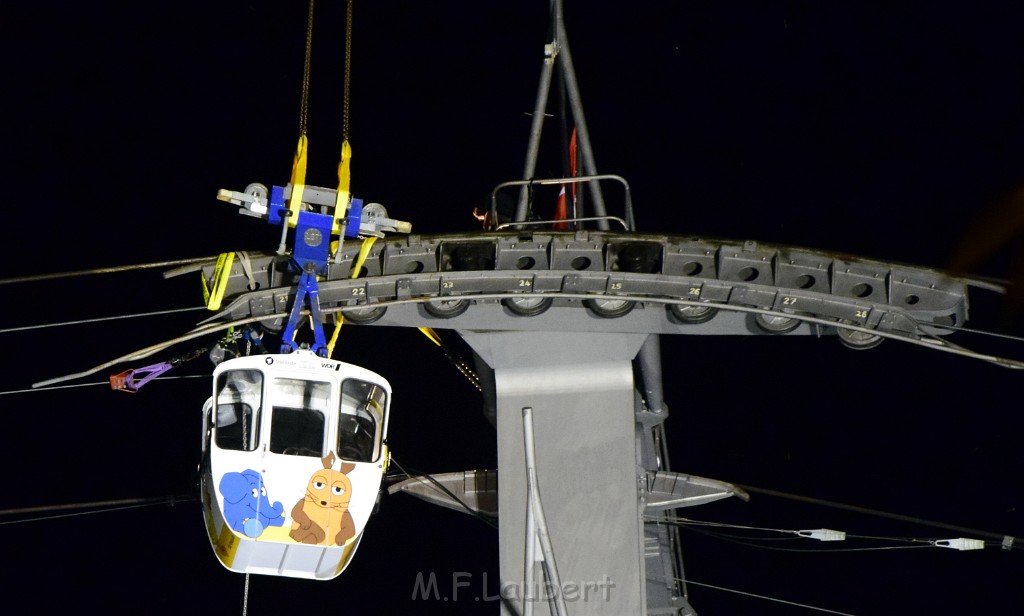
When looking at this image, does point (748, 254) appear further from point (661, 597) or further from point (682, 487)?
point (661, 597)

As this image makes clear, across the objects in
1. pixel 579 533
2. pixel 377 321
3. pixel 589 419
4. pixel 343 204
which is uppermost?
pixel 343 204

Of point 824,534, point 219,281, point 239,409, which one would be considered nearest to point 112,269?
point 219,281

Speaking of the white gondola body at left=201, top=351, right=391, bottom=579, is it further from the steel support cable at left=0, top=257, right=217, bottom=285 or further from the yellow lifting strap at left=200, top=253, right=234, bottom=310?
the steel support cable at left=0, top=257, right=217, bottom=285

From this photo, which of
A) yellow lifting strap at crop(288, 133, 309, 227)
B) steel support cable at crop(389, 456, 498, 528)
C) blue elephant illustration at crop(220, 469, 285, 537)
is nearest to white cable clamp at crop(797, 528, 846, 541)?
steel support cable at crop(389, 456, 498, 528)

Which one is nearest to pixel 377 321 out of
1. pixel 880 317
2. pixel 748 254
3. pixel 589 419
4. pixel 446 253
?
pixel 446 253

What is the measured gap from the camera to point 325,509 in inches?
401

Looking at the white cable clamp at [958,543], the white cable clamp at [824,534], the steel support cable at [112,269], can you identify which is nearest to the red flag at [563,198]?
the steel support cable at [112,269]

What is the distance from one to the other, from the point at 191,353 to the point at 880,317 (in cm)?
564

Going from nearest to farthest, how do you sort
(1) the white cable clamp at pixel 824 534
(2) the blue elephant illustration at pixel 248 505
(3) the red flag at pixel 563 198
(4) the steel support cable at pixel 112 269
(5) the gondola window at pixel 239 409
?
(2) the blue elephant illustration at pixel 248 505 → (5) the gondola window at pixel 239 409 → (4) the steel support cable at pixel 112 269 → (3) the red flag at pixel 563 198 → (1) the white cable clamp at pixel 824 534

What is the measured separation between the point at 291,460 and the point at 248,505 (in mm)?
449

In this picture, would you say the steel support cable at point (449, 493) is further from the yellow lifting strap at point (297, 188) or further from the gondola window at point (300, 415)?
the yellow lifting strap at point (297, 188)

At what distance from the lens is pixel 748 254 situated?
10.7 metres

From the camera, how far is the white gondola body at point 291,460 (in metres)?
10.1

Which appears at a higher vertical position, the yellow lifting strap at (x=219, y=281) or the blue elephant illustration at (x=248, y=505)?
the yellow lifting strap at (x=219, y=281)
